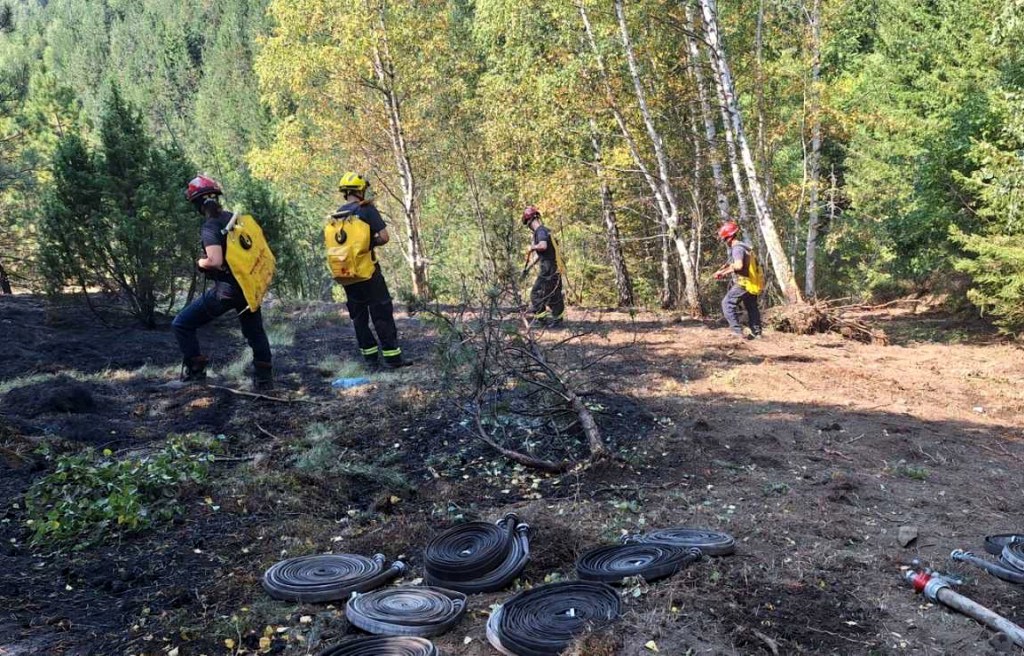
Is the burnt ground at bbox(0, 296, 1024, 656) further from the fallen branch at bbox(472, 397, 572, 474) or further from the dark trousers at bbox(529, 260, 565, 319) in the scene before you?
the dark trousers at bbox(529, 260, 565, 319)

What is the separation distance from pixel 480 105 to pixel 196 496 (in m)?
17.8

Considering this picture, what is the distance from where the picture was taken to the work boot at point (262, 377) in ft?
23.6

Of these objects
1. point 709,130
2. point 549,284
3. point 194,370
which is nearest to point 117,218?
point 194,370

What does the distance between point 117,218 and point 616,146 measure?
37.7 feet

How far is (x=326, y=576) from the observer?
3.44 metres

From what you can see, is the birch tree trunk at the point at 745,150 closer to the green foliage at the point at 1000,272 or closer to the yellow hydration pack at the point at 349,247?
the green foliage at the point at 1000,272

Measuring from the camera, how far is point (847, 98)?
21.1 m

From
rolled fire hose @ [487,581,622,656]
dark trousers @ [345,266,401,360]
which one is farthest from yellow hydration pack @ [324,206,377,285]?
rolled fire hose @ [487,581,622,656]

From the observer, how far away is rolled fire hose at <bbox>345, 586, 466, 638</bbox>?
9.83 feet

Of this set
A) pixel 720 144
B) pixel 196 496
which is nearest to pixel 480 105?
pixel 720 144

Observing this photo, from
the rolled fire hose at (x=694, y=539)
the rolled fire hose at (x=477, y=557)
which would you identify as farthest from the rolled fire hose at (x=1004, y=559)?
the rolled fire hose at (x=477, y=557)

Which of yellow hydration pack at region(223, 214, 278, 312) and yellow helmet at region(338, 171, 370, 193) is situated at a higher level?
yellow helmet at region(338, 171, 370, 193)

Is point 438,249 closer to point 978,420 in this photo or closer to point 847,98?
point 847,98

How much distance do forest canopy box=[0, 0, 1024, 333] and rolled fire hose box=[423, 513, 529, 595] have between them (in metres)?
5.35
